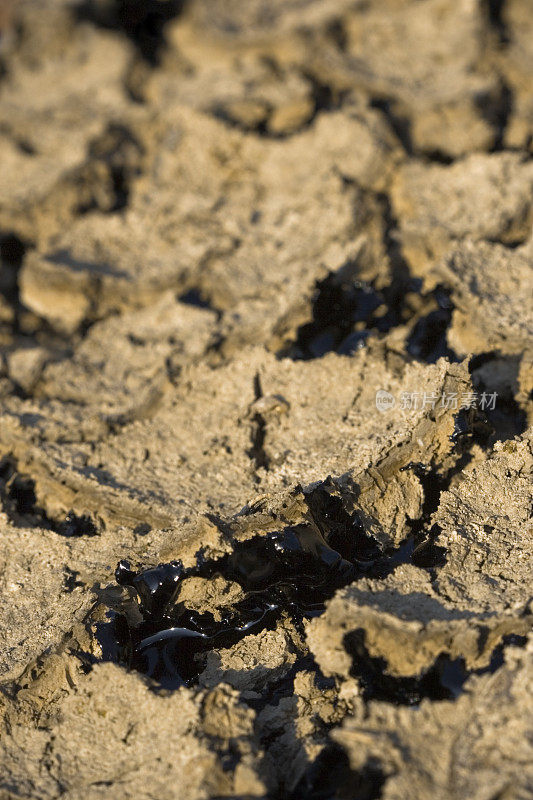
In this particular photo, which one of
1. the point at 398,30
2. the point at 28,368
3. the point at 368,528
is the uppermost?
the point at 398,30

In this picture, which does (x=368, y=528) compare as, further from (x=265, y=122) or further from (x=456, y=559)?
(x=265, y=122)

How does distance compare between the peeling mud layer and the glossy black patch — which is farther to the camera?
the glossy black patch

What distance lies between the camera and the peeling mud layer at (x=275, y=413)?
57.2 inches

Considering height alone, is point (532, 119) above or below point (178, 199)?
above

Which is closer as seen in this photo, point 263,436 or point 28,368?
point 263,436

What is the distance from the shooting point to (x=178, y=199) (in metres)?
2.70

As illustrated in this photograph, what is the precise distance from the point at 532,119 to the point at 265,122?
0.84 meters

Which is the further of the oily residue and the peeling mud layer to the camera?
the oily residue

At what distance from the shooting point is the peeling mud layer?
57.2 inches

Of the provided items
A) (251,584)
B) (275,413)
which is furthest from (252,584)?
(275,413)

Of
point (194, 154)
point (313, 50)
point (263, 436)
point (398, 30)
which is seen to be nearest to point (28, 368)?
point (263, 436)

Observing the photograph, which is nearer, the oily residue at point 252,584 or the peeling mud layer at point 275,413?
the peeling mud layer at point 275,413

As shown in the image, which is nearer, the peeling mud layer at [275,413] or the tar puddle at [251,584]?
the peeling mud layer at [275,413]

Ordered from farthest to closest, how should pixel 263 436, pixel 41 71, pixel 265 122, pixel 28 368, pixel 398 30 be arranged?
pixel 41 71, pixel 398 30, pixel 265 122, pixel 28 368, pixel 263 436
